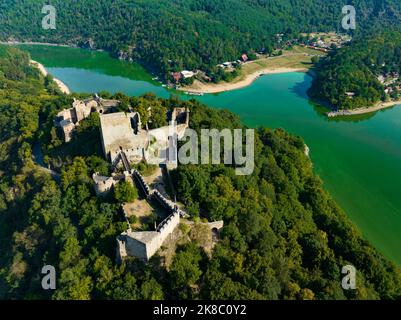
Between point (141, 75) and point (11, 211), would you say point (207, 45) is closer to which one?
point (141, 75)

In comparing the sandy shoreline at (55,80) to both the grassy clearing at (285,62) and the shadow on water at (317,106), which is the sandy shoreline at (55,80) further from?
the shadow on water at (317,106)

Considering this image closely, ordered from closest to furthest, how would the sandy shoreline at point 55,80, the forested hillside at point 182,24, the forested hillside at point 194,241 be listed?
the forested hillside at point 194,241
the sandy shoreline at point 55,80
the forested hillside at point 182,24

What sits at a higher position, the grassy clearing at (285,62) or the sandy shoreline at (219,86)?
the grassy clearing at (285,62)

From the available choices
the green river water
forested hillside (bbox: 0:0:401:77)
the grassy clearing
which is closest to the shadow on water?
the green river water

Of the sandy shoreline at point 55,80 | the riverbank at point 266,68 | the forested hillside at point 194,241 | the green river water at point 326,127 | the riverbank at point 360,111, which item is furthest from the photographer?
the riverbank at point 266,68

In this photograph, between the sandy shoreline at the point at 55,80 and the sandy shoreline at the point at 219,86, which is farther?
the sandy shoreline at the point at 219,86

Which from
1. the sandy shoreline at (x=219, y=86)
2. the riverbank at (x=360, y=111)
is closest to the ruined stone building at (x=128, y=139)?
the riverbank at (x=360, y=111)
